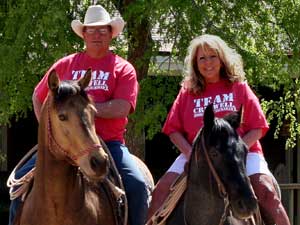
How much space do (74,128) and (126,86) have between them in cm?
126

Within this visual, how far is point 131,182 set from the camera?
22.2ft

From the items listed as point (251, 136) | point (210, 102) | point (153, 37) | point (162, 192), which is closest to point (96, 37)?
point (210, 102)

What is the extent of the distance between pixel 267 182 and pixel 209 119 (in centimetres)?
86

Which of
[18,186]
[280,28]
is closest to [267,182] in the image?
[18,186]

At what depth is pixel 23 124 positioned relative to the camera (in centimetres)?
1571

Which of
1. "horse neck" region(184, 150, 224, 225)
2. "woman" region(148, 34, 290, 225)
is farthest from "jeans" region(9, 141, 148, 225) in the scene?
"horse neck" region(184, 150, 224, 225)

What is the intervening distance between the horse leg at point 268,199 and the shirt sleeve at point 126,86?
121 centimetres

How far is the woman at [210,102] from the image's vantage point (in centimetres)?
640

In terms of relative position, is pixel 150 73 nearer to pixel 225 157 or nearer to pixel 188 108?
pixel 188 108

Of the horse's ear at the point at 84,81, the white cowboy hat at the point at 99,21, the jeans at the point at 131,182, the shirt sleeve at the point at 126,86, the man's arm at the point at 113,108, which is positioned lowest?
the jeans at the point at 131,182

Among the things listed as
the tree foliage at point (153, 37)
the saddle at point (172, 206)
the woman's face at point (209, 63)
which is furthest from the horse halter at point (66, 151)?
the tree foliage at point (153, 37)

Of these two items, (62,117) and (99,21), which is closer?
(62,117)

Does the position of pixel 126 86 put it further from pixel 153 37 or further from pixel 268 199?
pixel 153 37

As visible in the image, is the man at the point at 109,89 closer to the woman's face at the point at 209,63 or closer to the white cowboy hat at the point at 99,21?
the white cowboy hat at the point at 99,21
